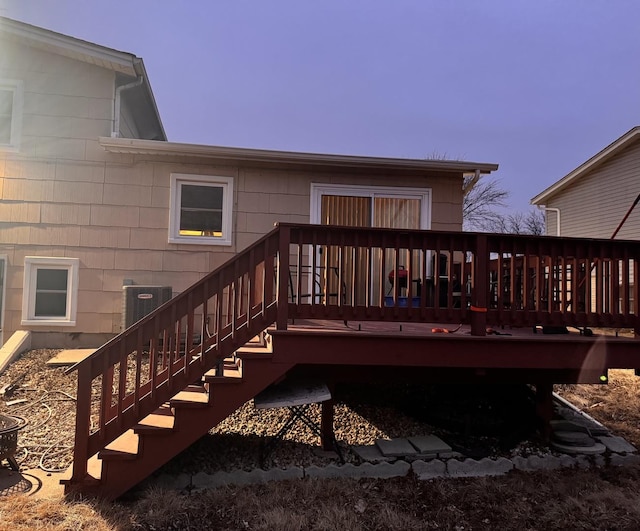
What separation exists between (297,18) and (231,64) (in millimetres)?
5934

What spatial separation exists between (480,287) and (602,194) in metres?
12.0

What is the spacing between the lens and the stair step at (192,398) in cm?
317

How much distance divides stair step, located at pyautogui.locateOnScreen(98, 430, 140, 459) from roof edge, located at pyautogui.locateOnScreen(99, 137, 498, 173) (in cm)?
382

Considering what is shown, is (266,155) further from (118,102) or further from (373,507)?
(373,507)

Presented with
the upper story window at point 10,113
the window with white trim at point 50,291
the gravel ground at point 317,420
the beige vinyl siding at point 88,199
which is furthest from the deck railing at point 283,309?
the upper story window at point 10,113

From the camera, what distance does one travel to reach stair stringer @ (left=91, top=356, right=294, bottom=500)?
3.07 metres

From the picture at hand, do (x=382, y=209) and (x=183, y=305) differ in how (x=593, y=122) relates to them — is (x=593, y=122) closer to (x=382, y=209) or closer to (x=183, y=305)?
(x=382, y=209)

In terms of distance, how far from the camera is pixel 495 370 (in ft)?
12.9

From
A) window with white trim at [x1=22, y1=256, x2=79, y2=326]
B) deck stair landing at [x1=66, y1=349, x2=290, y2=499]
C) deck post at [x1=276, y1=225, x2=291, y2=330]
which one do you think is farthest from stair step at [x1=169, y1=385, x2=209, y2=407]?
window with white trim at [x1=22, y1=256, x2=79, y2=326]

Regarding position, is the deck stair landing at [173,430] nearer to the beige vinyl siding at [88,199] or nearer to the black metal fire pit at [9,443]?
the black metal fire pit at [9,443]

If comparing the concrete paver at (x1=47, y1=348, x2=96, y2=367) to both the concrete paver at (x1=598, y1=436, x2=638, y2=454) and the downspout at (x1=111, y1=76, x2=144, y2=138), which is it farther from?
the concrete paver at (x1=598, y1=436, x2=638, y2=454)

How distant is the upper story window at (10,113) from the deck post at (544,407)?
7047 mm

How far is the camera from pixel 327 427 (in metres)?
3.84

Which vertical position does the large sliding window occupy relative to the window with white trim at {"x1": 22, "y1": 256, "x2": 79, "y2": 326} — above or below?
above
